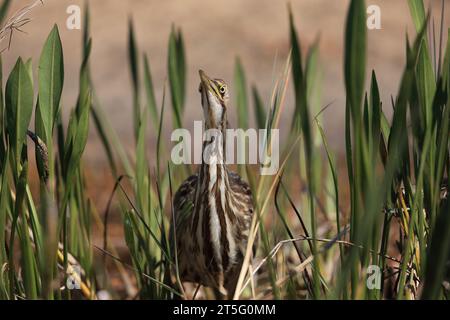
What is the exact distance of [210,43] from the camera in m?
6.63

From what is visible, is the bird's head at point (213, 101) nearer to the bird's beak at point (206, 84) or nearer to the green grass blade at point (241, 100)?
the bird's beak at point (206, 84)

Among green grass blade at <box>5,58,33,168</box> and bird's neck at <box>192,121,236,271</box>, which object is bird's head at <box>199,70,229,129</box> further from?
green grass blade at <box>5,58,33,168</box>

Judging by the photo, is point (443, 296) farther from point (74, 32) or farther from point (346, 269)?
point (74, 32)

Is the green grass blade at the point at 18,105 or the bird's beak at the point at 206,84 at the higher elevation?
the bird's beak at the point at 206,84

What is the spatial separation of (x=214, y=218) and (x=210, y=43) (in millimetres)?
4054

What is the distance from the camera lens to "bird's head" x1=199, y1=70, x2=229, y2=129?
8.39 ft

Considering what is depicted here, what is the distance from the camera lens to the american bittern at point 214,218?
2.58 meters

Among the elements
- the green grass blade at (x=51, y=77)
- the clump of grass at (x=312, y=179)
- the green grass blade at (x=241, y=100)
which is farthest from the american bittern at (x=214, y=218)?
the green grass blade at (x=51, y=77)

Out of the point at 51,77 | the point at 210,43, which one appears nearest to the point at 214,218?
the point at 51,77

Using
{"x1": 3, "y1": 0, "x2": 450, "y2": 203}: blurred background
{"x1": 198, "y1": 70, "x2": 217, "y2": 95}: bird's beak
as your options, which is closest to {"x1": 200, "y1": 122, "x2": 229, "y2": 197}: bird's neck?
{"x1": 198, "y1": 70, "x2": 217, "y2": 95}: bird's beak

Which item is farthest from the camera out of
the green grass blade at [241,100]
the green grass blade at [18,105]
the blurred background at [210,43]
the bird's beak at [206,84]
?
the blurred background at [210,43]

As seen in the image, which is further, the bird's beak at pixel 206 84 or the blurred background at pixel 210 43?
the blurred background at pixel 210 43
